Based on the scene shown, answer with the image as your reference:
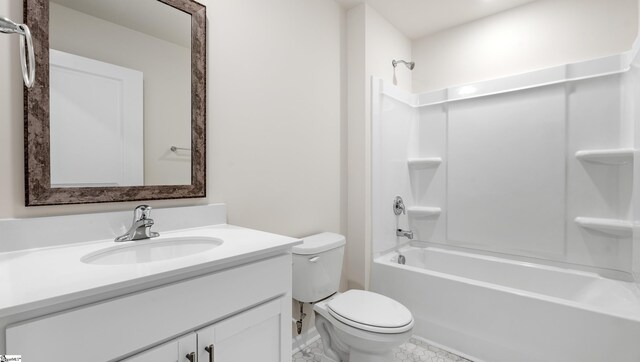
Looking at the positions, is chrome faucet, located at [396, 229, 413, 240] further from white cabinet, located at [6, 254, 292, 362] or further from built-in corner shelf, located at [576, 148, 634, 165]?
white cabinet, located at [6, 254, 292, 362]

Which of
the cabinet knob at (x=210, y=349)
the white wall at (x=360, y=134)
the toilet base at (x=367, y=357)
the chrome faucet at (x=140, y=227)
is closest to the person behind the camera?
the cabinet knob at (x=210, y=349)

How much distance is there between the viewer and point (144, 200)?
1233 millimetres

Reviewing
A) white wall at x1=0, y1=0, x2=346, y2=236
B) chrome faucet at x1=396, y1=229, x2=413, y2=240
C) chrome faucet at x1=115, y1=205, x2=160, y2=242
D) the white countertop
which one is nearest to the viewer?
the white countertop

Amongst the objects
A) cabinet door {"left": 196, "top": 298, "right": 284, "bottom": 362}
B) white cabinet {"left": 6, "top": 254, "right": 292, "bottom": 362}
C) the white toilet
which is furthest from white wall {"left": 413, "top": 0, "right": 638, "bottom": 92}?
cabinet door {"left": 196, "top": 298, "right": 284, "bottom": 362}

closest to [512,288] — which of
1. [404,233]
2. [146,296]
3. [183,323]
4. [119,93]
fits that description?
[404,233]

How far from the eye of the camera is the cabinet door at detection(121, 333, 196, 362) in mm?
745

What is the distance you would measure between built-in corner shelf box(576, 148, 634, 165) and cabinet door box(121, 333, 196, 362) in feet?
8.09

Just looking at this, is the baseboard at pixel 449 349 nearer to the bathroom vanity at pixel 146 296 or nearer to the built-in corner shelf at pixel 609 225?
the built-in corner shelf at pixel 609 225

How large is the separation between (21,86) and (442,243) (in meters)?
2.79

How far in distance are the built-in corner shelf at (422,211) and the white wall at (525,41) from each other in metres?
1.14

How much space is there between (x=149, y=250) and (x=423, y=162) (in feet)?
7.35

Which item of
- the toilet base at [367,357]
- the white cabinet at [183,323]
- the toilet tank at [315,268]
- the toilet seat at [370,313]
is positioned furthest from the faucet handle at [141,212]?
the toilet base at [367,357]

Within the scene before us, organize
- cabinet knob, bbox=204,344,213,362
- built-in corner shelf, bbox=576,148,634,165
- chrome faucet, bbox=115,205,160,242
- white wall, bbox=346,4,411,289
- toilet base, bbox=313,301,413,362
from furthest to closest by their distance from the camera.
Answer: white wall, bbox=346,4,411,289, built-in corner shelf, bbox=576,148,634,165, toilet base, bbox=313,301,413,362, chrome faucet, bbox=115,205,160,242, cabinet knob, bbox=204,344,213,362

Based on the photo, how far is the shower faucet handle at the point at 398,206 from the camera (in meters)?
2.50
